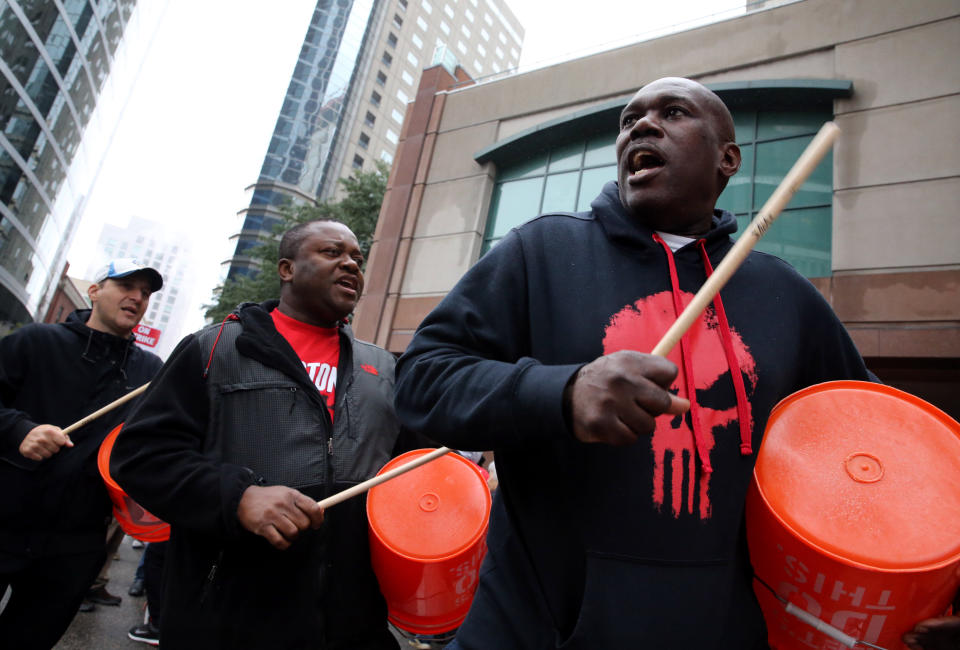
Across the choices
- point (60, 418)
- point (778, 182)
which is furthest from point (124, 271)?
point (778, 182)

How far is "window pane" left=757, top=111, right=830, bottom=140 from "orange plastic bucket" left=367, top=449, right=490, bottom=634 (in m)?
10.6

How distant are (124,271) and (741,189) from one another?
9.80m

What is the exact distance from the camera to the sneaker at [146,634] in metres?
4.49

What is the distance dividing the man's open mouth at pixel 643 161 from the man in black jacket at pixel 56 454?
3.08 meters

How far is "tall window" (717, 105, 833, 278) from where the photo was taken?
32.2 ft

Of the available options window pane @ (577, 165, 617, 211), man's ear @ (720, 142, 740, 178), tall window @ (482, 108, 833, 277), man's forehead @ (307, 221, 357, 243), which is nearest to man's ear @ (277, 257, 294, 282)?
man's forehead @ (307, 221, 357, 243)

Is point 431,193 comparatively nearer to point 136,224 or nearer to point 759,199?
point 759,199

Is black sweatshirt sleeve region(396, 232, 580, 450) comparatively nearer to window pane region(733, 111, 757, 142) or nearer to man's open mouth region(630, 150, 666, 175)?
man's open mouth region(630, 150, 666, 175)

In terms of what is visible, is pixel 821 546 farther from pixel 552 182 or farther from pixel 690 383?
pixel 552 182

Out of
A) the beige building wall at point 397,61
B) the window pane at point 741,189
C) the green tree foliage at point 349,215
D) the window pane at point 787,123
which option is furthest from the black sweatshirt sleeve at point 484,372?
the beige building wall at point 397,61

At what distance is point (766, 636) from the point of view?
1.33 m

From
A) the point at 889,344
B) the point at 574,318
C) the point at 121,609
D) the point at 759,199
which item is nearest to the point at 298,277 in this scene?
the point at 574,318

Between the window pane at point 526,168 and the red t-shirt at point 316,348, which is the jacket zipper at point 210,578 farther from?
the window pane at point 526,168

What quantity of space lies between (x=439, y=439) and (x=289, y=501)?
962mm
